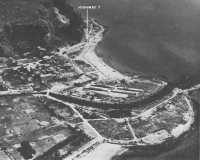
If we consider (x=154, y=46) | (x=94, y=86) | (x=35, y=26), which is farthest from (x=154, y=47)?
(x=35, y=26)

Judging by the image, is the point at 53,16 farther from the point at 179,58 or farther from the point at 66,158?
the point at 66,158

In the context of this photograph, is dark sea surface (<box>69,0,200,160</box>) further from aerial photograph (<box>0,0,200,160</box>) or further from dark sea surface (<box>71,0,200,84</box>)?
aerial photograph (<box>0,0,200,160</box>)

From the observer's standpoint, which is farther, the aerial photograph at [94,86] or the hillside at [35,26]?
the hillside at [35,26]

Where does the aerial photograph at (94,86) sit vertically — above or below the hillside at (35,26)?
below

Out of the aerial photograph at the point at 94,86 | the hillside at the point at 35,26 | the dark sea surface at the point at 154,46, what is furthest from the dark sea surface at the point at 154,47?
the hillside at the point at 35,26

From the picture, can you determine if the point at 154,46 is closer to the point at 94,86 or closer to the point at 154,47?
the point at 154,47

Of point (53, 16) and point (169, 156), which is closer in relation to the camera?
point (169, 156)

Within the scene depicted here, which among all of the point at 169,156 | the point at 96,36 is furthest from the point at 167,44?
the point at 169,156

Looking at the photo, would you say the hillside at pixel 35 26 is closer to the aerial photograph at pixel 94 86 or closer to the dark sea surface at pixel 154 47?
the aerial photograph at pixel 94 86

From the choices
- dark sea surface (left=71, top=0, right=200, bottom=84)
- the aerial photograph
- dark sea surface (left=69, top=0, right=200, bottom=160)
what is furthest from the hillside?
dark sea surface (left=71, top=0, right=200, bottom=84)
